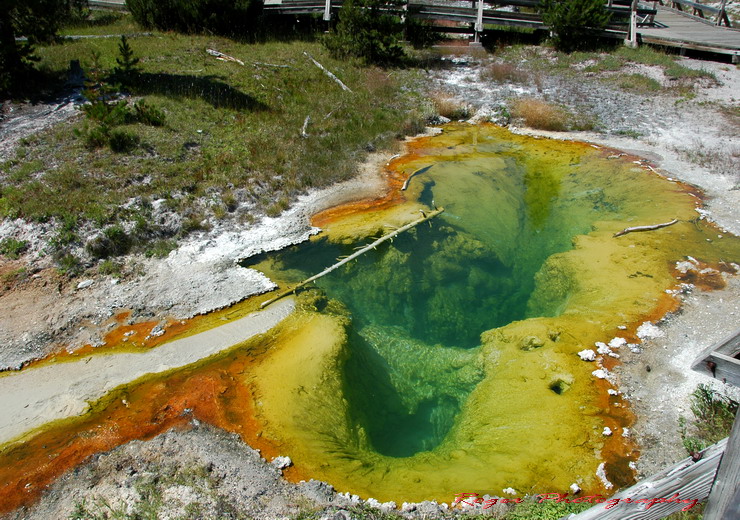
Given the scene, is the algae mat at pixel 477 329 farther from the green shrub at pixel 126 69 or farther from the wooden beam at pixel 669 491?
the green shrub at pixel 126 69

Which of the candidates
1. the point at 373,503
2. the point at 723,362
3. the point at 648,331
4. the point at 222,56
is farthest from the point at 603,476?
the point at 222,56

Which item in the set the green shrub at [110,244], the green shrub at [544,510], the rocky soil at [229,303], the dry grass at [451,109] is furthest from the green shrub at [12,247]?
the dry grass at [451,109]

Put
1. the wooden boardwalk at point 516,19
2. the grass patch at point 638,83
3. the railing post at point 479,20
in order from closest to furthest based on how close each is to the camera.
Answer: the grass patch at point 638,83
the wooden boardwalk at point 516,19
the railing post at point 479,20

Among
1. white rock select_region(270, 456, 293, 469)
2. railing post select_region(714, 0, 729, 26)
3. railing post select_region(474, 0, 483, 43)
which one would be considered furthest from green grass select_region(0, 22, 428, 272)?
railing post select_region(714, 0, 729, 26)

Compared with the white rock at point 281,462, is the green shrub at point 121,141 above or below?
above

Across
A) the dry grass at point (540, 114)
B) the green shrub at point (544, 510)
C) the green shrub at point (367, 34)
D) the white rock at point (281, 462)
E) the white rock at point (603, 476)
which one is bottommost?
the white rock at point (603, 476)

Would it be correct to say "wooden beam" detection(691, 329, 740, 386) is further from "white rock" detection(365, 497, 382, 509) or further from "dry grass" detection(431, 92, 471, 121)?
"dry grass" detection(431, 92, 471, 121)

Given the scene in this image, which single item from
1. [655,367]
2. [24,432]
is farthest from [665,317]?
[24,432]

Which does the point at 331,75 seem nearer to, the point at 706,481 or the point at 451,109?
the point at 451,109
